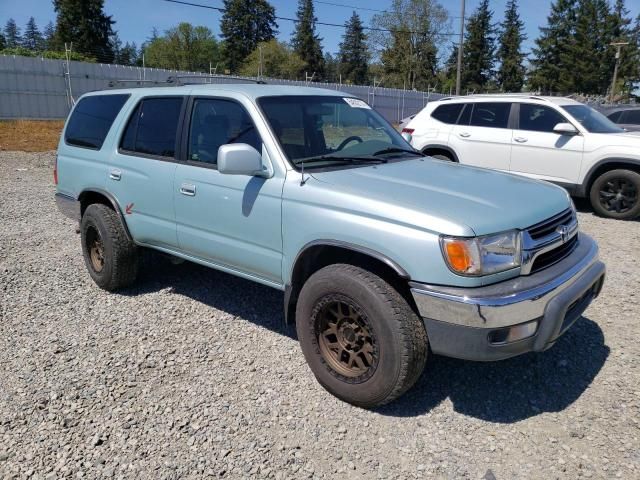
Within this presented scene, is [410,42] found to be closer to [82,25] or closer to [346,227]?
[82,25]

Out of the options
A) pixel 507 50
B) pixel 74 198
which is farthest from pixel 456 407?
pixel 507 50

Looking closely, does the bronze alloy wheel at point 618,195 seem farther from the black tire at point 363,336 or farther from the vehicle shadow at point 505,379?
the black tire at point 363,336

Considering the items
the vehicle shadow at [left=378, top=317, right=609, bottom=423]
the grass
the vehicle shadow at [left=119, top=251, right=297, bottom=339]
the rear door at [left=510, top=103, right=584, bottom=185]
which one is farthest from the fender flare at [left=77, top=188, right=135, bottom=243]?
the grass

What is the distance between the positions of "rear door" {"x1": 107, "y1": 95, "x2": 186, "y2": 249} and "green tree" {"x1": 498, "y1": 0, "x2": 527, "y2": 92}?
69907 mm

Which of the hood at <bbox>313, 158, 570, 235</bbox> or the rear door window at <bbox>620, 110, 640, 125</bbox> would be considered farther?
the rear door window at <bbox>620, 110, 640, 125</bbox>

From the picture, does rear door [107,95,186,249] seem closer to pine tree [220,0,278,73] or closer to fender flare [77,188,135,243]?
fender flare [77,188,135,243]

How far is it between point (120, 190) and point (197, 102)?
3.69ft

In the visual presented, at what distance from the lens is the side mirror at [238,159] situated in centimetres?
323

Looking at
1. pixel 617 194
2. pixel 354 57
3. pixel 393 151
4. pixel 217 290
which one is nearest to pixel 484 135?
pixel 617 194

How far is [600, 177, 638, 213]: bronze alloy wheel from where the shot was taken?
7730 millimetres

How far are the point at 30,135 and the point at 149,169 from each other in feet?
52.4

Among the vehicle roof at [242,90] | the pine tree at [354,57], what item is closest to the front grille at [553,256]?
→ the vehicle roof at [242,90]

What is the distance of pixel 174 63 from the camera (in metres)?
70.5

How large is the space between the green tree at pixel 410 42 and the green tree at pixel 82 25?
2908 cm
